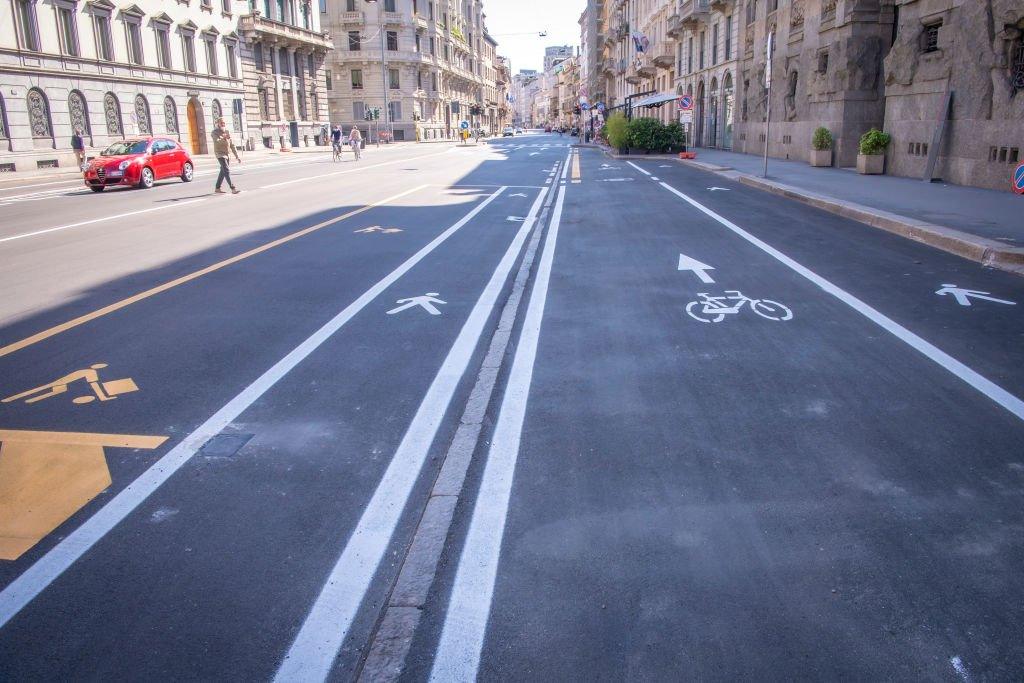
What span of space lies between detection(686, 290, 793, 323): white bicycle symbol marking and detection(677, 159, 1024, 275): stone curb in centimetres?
379

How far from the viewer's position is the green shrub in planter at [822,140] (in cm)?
2664

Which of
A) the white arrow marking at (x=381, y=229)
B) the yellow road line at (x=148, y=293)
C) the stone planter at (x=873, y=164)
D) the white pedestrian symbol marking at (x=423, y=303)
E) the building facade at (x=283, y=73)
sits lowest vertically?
the white pedestrian symbol marking at (x=423, y=303)

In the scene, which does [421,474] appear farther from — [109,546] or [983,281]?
[983,281]

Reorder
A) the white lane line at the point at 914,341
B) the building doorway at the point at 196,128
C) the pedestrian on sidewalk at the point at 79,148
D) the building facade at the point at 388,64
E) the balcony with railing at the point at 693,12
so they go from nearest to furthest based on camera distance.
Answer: the white lane line at the point at 914,341, the pedestrian on sidewalk at the point at 79,148, the balcony with railing at the point at 693,12, the building doorway at the point at 196,128, the building facade at the point at 388,64

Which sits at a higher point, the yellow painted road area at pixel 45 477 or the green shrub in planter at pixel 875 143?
the green shrub in planter at pixel 875 143

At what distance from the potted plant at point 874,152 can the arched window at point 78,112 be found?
3467cm

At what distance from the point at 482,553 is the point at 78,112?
1620 inches

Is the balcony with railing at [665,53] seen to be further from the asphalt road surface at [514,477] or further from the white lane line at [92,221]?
the asphalt road surface at [514,477]

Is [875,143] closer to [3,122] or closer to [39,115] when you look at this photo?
[3,122]

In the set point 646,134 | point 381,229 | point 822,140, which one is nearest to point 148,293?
point 381,229

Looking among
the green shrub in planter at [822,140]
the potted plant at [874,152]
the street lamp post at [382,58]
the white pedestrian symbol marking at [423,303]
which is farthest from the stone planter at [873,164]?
the street lamp post at [382,58]

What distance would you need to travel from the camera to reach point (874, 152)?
22719 millimetres

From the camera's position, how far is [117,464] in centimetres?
417

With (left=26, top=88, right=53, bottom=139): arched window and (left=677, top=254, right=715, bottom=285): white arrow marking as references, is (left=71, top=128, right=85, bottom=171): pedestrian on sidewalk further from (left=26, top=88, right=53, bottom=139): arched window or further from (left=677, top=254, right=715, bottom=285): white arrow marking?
(left=677, top=254, right=715, bottom=285): white arrow marking
